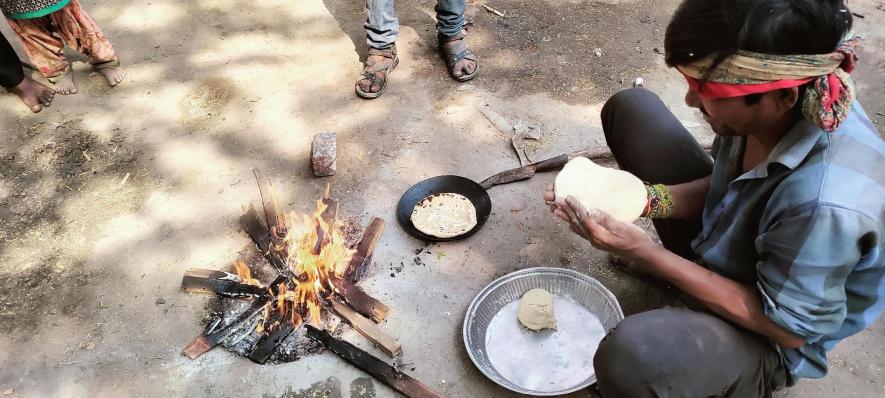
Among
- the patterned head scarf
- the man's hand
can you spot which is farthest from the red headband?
the man's hand

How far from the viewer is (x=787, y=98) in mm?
1483

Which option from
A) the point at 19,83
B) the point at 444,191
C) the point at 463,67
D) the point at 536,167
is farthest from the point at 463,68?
the point at 19,83

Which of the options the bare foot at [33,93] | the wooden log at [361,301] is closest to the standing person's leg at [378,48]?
the wooden log at [361,301]

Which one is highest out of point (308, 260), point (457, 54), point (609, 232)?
point (609, 232)

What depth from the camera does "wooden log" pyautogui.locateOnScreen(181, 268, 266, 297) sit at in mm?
2791

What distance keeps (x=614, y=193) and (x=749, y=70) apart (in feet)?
2.79

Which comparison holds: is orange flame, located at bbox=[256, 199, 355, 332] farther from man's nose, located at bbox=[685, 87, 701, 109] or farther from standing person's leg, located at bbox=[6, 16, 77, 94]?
standing person's leg, located at bbox=[6, 16, 77, 94]

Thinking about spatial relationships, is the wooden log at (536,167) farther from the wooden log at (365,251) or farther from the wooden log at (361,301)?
the wooden log at (361,301)

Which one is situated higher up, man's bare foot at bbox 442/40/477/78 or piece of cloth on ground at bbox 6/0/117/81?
piece of cloth on ground at bbox 6/0/117/81

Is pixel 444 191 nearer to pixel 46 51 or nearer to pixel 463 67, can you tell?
pixel 463 67

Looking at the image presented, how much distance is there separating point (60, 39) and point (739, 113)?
4499 millimetres

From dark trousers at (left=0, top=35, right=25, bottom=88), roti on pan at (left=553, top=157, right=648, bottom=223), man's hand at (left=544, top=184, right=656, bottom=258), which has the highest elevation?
man's hand at (left=544, top=184, right=656, bottom=258)

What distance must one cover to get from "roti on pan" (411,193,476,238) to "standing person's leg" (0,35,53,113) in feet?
9.37

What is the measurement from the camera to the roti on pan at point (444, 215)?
3.04 m
